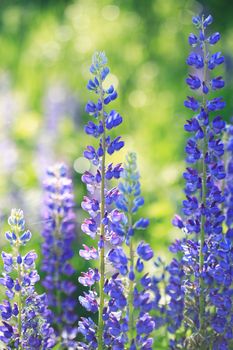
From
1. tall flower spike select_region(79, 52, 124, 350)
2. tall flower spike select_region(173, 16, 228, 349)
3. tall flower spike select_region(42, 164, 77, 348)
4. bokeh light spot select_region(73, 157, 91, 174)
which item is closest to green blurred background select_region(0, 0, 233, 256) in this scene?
bokeh light spot select_region(73, 157, 91, 174)

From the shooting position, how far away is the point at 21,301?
184cm

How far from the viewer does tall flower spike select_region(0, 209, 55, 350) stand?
6.04 feet

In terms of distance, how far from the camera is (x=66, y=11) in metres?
8.54

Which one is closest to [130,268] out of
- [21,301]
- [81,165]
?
[21,301]

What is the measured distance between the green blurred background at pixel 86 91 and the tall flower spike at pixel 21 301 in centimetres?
147

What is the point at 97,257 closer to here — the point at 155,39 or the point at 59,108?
the point at 59,108

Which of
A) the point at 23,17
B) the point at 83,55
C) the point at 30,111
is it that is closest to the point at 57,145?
the point at 30,111

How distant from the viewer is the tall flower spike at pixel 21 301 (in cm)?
184

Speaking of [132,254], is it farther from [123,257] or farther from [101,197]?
[101,197]

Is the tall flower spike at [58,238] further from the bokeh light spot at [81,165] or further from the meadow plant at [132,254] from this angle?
the bokeh light spot at [81,165]

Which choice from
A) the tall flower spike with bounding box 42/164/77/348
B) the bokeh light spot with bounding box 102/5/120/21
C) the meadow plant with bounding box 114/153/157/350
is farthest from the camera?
the bokeh light spot with bounding box 102/5/120/21

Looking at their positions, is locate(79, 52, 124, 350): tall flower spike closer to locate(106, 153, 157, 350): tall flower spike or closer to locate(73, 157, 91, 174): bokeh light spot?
locate(106, 153, 157, 350): tall flower spike

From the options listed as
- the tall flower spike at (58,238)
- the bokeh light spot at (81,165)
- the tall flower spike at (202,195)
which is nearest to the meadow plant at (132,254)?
the tall flower spike at (202,195)

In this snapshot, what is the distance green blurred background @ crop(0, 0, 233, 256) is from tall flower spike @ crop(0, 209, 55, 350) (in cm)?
147
